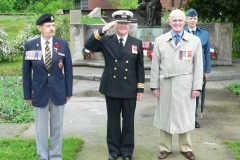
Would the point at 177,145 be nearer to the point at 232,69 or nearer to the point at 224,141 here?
the point at 224,141

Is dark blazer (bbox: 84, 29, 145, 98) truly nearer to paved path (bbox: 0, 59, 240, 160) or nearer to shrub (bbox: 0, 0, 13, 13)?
paved path (bbox: 0, 59, 240, 160)

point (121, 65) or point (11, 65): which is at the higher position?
point (121, 65)

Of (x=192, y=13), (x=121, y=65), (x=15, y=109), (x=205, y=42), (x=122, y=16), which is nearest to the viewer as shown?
(x=122, y=16)

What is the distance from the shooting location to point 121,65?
493cm

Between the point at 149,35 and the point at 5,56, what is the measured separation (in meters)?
5.29

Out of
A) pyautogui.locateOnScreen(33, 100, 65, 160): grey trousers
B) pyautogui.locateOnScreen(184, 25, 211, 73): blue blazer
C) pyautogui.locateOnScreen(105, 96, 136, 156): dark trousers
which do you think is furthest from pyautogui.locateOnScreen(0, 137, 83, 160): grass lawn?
pyautogui.locateOnScreen(184, 25, 211, 73): blue blazer

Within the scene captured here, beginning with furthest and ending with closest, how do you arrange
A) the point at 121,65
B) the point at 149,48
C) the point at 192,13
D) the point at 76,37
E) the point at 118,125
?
the point at 76,37 < the point at 149,48 < the point at 192,13 < the point at 118,125 < the point at 121,65

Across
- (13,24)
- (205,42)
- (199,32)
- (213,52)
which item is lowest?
(213,52)

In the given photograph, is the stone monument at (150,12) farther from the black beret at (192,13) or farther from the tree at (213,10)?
the black beret at (192,13)

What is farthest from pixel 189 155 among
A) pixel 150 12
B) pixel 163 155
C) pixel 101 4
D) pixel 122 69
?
pixel 101 4

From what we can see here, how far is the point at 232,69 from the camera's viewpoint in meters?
13.0

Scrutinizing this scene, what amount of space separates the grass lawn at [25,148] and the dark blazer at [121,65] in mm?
996

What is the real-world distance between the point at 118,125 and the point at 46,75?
1168 mm

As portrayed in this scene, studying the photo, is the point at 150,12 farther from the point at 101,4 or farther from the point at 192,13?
the point at 101,4
